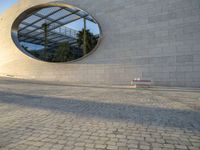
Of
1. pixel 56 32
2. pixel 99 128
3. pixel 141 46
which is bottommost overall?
pixel 99 128

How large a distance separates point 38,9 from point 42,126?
634 inches

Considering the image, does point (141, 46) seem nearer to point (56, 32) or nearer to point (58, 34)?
point (58, 34)

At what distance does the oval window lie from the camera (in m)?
15.6


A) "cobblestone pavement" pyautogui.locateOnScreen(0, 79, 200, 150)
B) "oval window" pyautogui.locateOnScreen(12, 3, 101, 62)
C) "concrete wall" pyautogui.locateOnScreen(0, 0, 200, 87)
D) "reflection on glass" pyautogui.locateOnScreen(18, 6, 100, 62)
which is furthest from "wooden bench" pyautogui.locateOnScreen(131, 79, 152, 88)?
"cobblestone pavement" pyautogui.locateOnScreen(0, 79, 200, 150)

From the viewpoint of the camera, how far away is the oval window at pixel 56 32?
614 inches

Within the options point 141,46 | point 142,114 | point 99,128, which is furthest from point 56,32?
point 99,128

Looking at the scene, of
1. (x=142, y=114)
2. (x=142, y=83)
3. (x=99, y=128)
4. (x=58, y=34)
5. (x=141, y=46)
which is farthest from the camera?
(x=58, y=34)

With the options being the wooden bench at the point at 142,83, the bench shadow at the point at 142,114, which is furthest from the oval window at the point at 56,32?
the bench shadow at the point at 142,114

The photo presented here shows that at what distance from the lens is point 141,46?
13.1 meters

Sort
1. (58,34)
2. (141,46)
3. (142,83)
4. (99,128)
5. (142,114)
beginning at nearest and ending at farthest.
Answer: (99,128) → (142,114) → (142,83) → (141,46) → (58,34)

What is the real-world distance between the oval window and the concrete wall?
86cm

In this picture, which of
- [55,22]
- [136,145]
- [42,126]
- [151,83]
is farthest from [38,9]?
[136,145]

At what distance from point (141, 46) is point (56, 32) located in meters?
9.59

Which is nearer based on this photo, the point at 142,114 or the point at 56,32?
the point at 142,114
